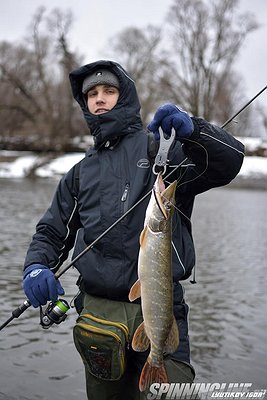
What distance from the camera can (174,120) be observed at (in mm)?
3023

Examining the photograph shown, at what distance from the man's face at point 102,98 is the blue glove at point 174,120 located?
0.65 meters

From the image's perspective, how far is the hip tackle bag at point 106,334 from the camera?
3145mm

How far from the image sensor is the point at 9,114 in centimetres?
4972

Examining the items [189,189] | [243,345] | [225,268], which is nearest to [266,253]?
[225,268]

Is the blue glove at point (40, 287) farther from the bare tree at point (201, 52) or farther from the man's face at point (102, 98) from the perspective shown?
the bare tree at point (201, 52)

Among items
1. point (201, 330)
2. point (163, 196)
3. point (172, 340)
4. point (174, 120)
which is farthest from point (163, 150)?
point (201, 330)

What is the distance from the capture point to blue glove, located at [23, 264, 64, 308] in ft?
10.8

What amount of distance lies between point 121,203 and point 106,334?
31.2 inches

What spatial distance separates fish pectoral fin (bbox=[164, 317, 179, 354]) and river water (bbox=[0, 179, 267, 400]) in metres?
2.15

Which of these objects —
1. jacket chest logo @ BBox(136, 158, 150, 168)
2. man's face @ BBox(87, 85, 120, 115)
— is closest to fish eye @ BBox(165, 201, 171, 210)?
jacket chest logo @ BBox(136, 158, 150, 168)

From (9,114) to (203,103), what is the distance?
1783 centimetres

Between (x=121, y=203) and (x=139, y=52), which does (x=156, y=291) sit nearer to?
(x=121, y=203)

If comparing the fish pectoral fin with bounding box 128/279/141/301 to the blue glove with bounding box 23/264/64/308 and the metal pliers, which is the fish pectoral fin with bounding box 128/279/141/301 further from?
the metal pliers

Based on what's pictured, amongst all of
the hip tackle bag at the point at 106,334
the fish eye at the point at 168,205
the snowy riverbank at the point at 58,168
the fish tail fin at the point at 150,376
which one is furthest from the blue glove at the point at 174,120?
the snowy riverbank at the point at 58,168
